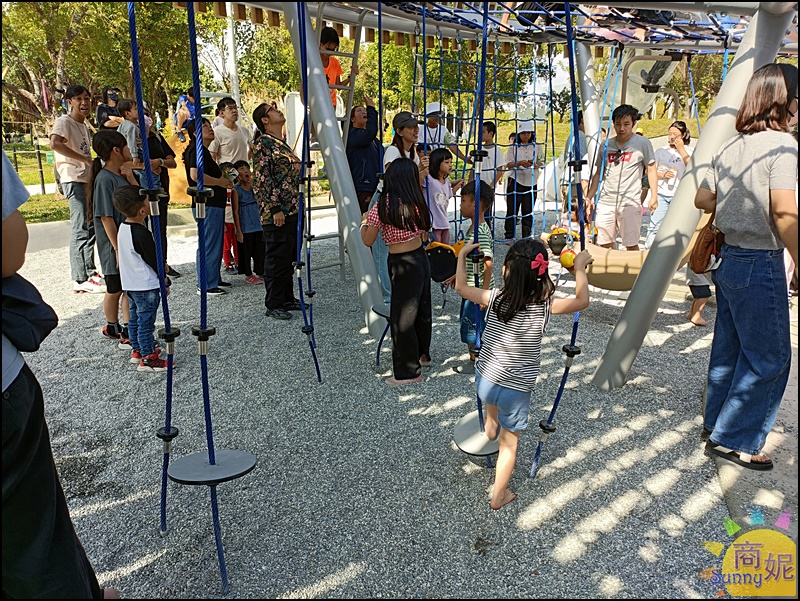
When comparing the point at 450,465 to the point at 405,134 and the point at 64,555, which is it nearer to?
the point at 64,555

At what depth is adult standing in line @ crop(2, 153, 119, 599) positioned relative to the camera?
1.62 meters

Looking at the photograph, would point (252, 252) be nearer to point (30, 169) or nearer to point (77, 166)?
point (77, 166)

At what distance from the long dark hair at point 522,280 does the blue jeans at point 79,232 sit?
474 centimetres

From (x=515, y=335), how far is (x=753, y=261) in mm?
1136

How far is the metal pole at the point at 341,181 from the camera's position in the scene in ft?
15.8

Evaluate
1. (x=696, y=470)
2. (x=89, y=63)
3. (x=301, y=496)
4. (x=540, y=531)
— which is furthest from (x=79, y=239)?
(x=89, y=63)

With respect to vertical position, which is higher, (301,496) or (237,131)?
(237,131)

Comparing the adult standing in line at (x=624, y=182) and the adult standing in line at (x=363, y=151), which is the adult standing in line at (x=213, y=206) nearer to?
the adult standing in line at (x=363, y=151)

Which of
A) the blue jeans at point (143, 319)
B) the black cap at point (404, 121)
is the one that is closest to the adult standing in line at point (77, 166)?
the blue jeans at point (143, 319)

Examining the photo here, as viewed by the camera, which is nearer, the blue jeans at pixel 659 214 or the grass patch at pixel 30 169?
the blue jeans at pixel 659 214

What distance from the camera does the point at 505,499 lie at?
2684 millimetres

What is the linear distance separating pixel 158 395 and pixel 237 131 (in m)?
3.03

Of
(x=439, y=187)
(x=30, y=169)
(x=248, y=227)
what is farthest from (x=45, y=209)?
(x=30, y=169)

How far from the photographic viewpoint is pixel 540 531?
251cm
